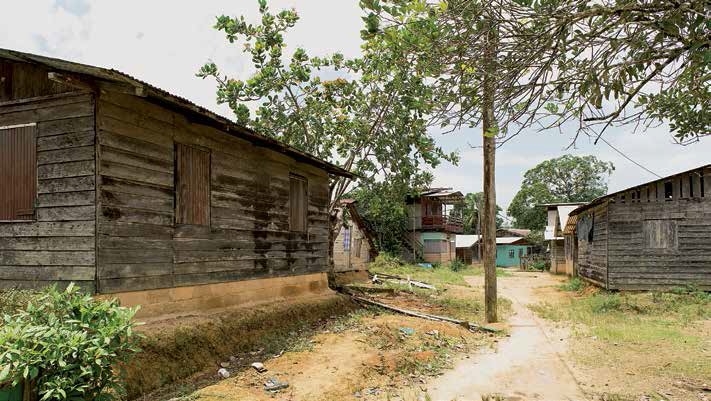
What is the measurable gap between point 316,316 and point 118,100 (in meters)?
7.14

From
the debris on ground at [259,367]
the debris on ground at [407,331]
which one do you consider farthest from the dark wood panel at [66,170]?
the debris on ground at [407,331]

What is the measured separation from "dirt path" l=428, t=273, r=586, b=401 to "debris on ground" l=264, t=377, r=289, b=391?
2061mm

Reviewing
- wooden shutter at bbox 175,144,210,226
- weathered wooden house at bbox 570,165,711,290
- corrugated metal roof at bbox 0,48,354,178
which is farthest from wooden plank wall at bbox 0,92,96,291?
weathered wooden house at bbox 570,165,711,290

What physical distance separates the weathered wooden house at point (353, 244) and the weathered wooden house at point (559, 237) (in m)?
12.6

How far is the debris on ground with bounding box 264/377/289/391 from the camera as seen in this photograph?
6762 mm

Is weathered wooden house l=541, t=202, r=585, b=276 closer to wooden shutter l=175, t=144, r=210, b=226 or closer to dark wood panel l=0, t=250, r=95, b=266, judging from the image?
wooden shutter l=175, t=144, r=210, b=226

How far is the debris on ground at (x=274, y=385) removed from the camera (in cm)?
676

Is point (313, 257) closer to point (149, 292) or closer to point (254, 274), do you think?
point (254, 274)

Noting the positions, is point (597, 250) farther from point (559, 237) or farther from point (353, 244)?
point (353, 244)

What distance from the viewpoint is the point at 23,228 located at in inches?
283

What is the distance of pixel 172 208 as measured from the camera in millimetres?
8219

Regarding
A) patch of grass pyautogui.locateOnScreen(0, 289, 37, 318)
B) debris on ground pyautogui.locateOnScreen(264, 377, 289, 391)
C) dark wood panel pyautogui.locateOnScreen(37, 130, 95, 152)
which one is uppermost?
dark wood panel pyautogui.locateOnScreen(37, 130, 95, 152)

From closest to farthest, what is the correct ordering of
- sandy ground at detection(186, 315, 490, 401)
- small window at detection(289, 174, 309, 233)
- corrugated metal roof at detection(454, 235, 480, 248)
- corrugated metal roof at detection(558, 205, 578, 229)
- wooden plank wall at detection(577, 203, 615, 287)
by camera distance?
sandy ground at detection(186, 315, 490, 401)
small window at detection(289, 174, 309, 233)
wooden plank wall at detection(577, 203, 615, 287)
corrugated metal roof at detection(558, 205, 578, 229)
corrugated metal roof at detection(454, 235, 480, 248)

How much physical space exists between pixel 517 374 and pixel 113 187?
6.84 metres
